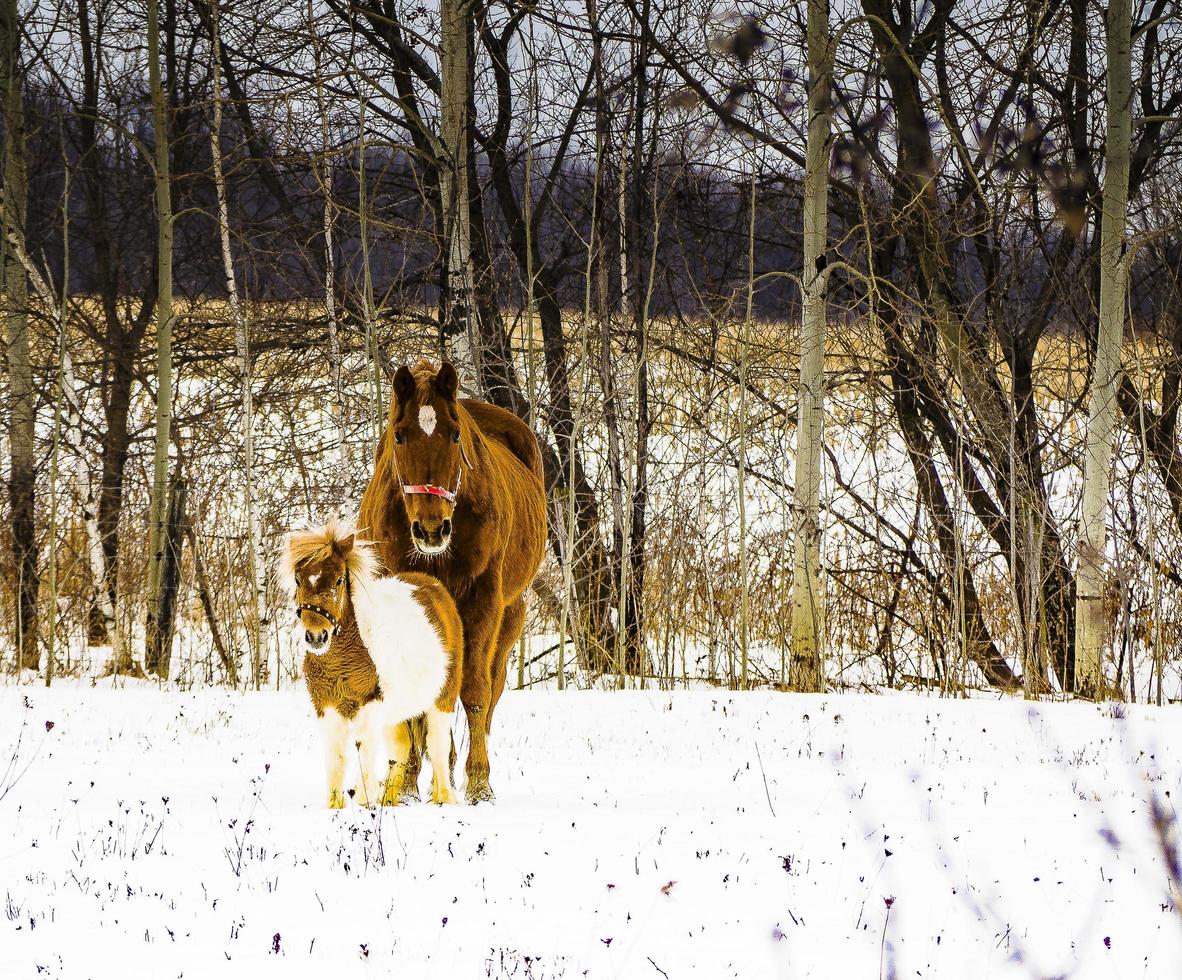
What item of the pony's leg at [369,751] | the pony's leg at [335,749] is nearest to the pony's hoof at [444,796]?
the pony's leg at [369,751]

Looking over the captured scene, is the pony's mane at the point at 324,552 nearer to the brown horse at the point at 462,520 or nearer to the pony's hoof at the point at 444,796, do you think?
the brown horse at the point at 462,520

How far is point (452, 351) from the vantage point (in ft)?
43.9

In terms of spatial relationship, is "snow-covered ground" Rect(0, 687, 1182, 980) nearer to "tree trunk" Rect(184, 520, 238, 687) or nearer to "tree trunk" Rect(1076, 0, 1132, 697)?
"tree trunk" Rect(1076, 0, 1132, 697)

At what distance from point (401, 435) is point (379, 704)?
53.8 inches

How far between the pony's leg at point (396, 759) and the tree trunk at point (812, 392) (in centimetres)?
726

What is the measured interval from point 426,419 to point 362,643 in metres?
1.18

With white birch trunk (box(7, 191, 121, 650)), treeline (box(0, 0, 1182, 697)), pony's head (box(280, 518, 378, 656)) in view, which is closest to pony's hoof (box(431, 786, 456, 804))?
pony's head (box(280, 518, 378, 656))

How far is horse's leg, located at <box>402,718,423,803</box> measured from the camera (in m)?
7.03

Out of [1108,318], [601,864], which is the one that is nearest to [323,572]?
[601,864]

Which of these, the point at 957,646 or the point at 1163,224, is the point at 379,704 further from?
the point at 1163,224

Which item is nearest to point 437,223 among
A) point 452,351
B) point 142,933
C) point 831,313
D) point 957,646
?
point 452,351

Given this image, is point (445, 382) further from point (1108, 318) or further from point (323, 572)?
point (1108, 318)

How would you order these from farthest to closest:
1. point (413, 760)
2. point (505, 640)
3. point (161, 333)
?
1. point (161, 333)
2. point (505, 640)
3. point (413, 760)

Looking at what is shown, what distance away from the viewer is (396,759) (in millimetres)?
6863
